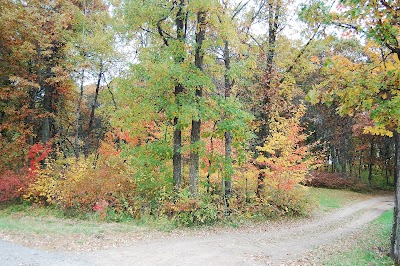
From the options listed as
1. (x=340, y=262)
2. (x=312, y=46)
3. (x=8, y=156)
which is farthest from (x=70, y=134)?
(x=340, y=262)

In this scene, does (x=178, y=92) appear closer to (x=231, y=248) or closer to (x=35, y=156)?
(x=231, y=248)

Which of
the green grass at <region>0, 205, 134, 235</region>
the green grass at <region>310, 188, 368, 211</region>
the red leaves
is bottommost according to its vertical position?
the green grass at <region>310, 188, 368, 211</region>

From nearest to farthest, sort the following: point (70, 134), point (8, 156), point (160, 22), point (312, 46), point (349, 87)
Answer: point (349, 87) < point (160, 22) < point (312, 46) < point (8, 156) < point (70, 134)

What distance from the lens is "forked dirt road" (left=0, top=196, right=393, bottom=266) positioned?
21.5ft

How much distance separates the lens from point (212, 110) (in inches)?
426

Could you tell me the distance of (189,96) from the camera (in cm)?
1104

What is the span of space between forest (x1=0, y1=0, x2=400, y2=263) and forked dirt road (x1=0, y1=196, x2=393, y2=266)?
172 cm

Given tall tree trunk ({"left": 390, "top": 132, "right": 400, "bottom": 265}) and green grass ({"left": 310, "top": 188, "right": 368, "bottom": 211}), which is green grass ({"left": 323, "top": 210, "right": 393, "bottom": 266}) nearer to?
tall tree trunk ({"left": 390, "top": 132, "right": 400, "bottom": 265})

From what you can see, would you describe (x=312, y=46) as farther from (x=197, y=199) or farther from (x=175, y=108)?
(x=197, y=199)

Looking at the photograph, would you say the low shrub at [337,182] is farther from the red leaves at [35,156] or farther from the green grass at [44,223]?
Answer: the red leaves at [35,156]

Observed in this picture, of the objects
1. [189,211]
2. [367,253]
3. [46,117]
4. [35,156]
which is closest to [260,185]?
[189,211]

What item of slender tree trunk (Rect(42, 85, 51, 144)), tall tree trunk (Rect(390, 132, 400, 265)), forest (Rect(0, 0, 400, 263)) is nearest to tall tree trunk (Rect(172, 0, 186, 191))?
forest (Rect(0, 0, 400, 263))

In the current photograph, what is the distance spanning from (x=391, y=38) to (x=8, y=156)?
17.4 m

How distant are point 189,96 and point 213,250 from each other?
5482 millimetres
